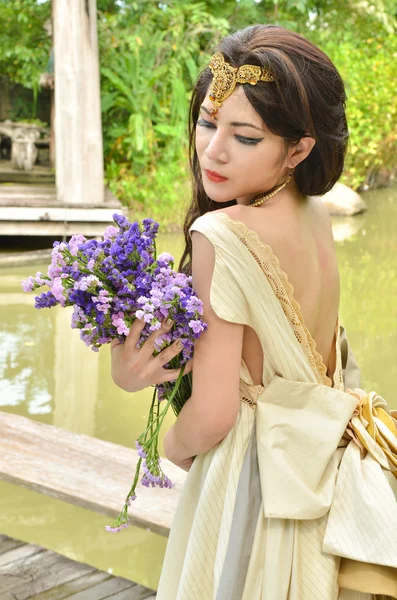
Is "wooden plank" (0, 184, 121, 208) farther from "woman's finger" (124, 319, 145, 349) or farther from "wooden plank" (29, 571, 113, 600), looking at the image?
"woman's finger" (124, 319, 145, 349)

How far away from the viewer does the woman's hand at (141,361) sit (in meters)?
1.48

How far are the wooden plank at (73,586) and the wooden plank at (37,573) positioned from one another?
13 mm

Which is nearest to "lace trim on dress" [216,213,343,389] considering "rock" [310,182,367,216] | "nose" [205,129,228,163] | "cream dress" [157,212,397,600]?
"cream dress" [157,212,397,600]

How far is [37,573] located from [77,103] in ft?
18.8

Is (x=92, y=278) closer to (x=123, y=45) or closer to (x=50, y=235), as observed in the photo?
(x=50, y=235)

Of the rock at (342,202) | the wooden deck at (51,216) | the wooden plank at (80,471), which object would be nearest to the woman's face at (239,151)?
the wooden plank at (80,471)

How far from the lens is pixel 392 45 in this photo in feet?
41.5

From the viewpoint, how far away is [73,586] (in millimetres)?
2451

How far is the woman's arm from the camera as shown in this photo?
57.1 inches

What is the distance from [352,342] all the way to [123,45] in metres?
5.34

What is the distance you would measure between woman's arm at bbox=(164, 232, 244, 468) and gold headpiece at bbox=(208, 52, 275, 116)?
244 mm

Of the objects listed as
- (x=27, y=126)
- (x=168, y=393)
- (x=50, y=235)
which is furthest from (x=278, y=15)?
(x=168, y=393)

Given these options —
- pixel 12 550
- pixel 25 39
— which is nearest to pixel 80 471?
pixel 12 550

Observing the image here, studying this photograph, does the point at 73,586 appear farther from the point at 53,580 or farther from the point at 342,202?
the point at 342,202
